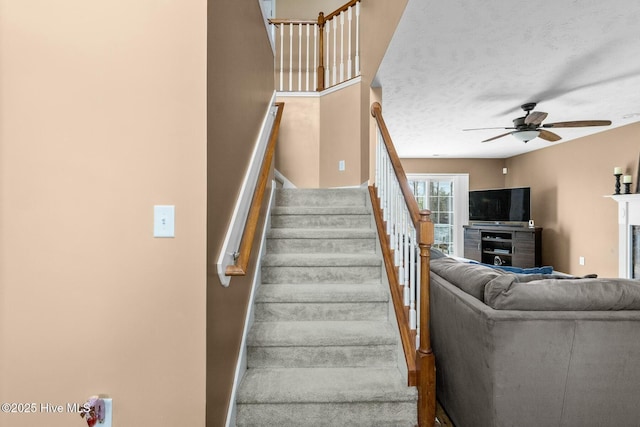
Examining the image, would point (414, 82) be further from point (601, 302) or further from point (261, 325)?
point (261, 325)

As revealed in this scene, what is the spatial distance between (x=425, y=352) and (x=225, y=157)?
4.48ft

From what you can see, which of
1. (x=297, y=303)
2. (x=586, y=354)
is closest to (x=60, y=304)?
(x=297, y=303)

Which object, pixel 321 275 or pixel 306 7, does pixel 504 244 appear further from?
pixel 306 7

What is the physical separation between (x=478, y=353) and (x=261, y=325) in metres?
1.19

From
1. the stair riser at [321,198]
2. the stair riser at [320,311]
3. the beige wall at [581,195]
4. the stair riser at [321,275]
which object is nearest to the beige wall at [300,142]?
the stair riser at [321,198]

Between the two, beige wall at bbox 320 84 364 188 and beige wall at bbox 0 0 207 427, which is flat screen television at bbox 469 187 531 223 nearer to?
beige wall at bbox 320 84 364 188

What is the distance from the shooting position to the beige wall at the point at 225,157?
1.25 m

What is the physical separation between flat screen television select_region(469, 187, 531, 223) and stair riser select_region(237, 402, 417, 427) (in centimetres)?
574

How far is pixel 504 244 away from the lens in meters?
6.21

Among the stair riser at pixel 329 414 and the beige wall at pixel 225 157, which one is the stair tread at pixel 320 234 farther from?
the stair riser at pixel 329 414

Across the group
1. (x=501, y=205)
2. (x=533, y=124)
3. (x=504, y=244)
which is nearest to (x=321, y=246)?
(x=533, y=124)

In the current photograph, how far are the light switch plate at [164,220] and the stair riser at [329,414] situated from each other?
0.96 m

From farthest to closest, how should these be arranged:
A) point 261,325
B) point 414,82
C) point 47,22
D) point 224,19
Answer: point 414,82 → point 261,325 → point 224,19 → point 47,22

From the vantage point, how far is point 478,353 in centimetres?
147
